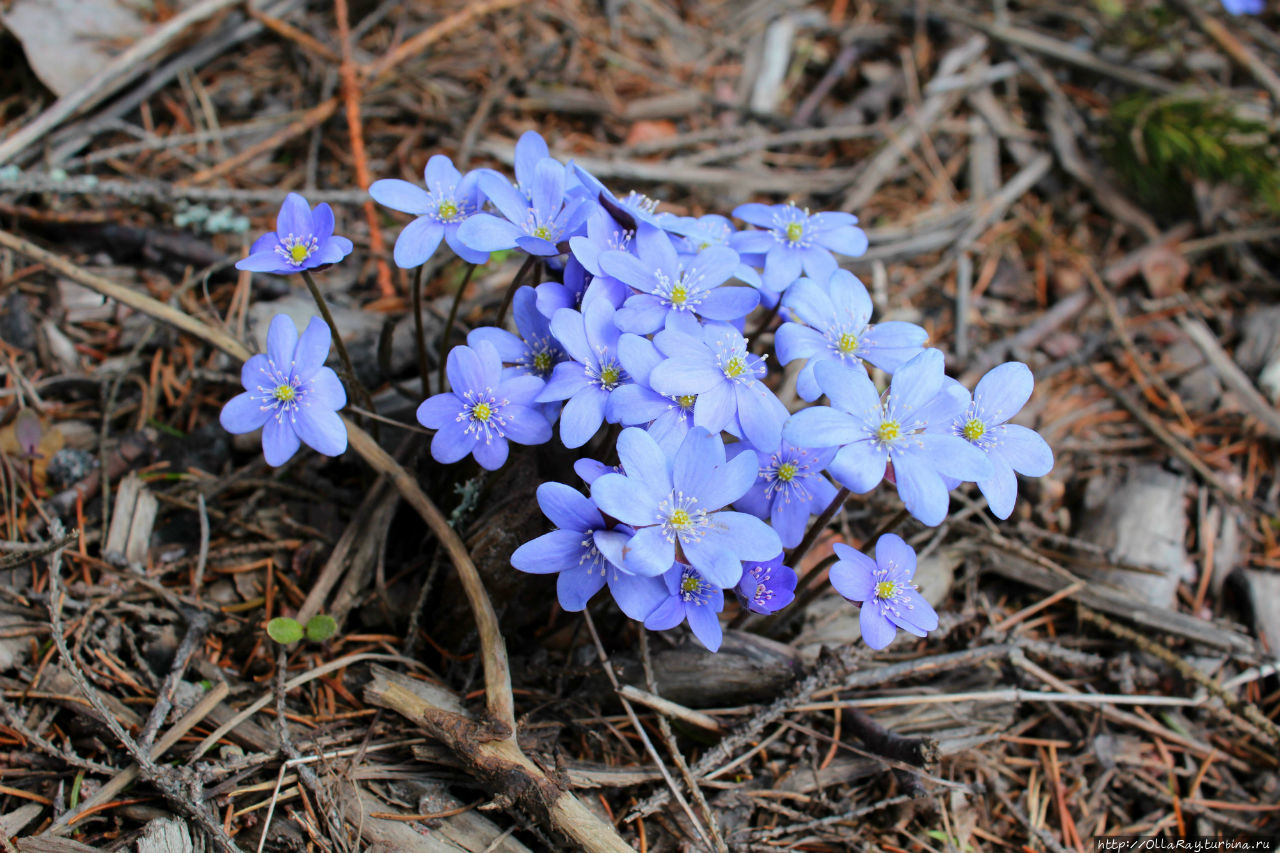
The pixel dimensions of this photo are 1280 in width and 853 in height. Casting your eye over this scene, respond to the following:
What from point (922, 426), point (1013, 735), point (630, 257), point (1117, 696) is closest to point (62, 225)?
point (630, 257)

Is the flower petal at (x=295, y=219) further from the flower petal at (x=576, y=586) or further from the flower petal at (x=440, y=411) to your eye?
the flower petal at (x=576, y=586)

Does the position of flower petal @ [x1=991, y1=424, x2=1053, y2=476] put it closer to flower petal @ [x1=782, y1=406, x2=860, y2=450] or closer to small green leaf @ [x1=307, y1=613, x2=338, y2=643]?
flower petal @ [x1=782, y1=406, x2=860, y2=450]

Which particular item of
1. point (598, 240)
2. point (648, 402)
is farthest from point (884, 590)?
point (598, 240)

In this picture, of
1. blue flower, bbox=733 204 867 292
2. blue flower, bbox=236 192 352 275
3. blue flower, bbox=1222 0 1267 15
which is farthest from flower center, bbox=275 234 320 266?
blue flower, bbox=1222 0 1267 15

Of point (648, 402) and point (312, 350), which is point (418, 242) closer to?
point (312, 350)

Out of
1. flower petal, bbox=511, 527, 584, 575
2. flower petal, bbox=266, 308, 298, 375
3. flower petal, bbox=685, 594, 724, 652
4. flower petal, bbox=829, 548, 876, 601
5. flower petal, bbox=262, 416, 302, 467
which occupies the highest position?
flower petal, bbox=266, 308, 298, 375

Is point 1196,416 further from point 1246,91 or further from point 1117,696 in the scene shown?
point 1246,91
